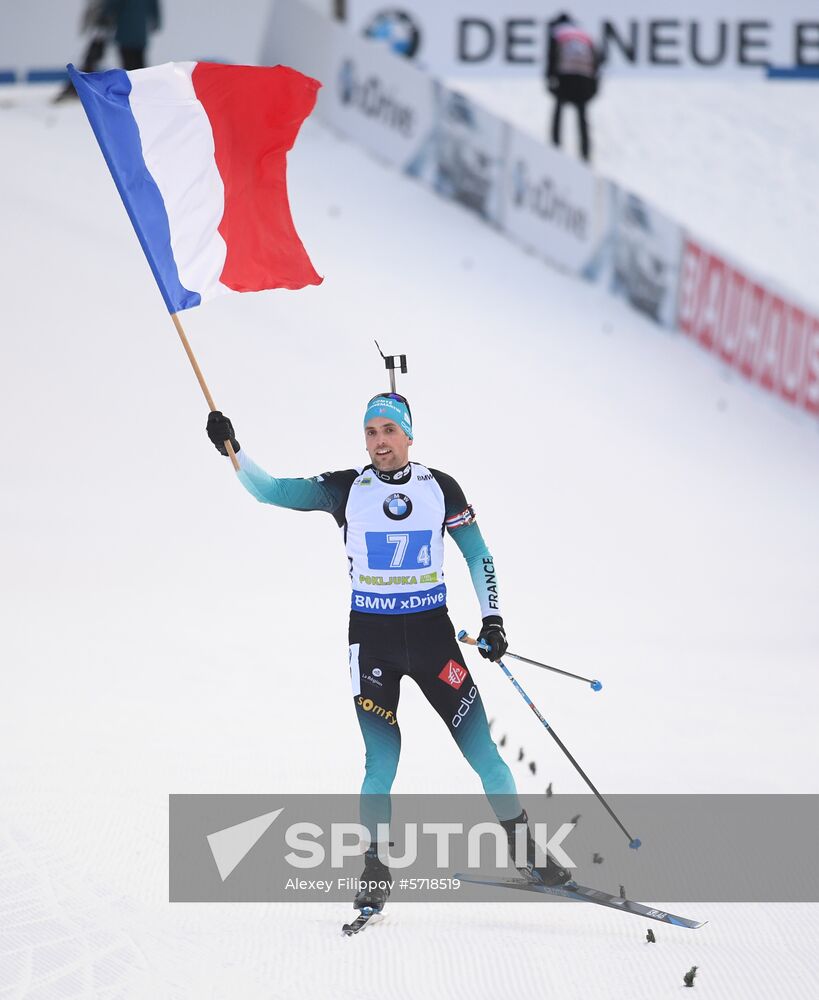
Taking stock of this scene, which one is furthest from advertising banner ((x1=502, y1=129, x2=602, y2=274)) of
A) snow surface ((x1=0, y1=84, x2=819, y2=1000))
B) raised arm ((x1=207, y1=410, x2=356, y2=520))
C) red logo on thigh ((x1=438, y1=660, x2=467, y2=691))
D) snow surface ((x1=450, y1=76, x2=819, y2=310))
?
red logo on thigh ((x1=438, y1=660, x2=467, y2=691))

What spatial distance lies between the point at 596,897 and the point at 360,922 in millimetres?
848

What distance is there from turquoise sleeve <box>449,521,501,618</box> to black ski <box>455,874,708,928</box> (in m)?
0.97

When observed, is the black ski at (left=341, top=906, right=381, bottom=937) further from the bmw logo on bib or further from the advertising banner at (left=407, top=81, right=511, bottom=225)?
the advertising banner at (left=407, top=81, right=511, bottom=225)

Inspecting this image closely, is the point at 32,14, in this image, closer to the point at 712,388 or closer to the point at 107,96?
the point at 712,388

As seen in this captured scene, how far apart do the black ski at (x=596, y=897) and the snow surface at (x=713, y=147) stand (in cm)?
1550

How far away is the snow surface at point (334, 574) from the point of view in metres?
4.76

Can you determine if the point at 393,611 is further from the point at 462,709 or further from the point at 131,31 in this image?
the point at 131,31

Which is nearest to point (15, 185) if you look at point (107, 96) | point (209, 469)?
point (209, 469)

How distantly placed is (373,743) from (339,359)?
9.25 metres

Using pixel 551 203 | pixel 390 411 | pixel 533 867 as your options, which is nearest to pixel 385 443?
pixel 390 411

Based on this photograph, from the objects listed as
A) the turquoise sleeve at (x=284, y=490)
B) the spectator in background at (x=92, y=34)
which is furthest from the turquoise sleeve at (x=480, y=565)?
the spectator in background at (x=92, y=34)

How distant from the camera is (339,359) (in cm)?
1404

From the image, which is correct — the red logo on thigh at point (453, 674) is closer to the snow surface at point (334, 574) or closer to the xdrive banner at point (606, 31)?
the snow surface at point (334, 574)

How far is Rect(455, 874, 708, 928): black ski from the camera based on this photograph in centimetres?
496
